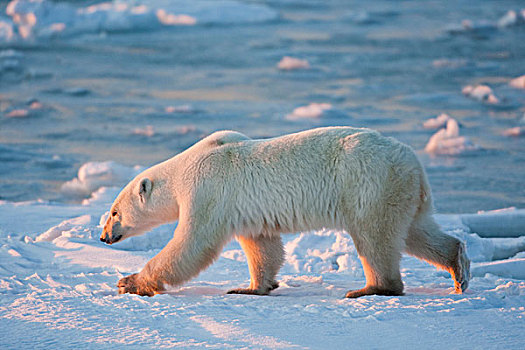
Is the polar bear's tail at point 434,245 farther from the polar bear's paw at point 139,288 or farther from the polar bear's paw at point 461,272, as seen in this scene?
the polar bear's paw at point 139,288

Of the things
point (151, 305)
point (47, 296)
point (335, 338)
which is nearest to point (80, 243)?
point (47, 296)

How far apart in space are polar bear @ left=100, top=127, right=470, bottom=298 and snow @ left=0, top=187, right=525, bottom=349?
0.74ft

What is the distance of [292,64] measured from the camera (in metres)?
17.7

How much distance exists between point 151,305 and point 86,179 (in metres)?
5.80

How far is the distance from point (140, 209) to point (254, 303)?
45.5 inches

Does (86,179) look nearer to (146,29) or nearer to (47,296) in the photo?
(47,296)

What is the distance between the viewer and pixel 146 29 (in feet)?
69.3

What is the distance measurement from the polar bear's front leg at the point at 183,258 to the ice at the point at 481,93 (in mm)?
10455

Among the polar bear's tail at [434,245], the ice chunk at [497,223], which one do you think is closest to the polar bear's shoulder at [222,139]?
the polar bear's tail at [434,245]

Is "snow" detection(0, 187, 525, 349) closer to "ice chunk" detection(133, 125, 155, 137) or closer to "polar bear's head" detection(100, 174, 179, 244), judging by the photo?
"polar bear's head" detection(100, 174, 179, 244)

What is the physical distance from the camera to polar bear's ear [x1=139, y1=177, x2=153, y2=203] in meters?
4.76

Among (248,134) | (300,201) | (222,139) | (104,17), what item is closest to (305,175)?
(300,201)

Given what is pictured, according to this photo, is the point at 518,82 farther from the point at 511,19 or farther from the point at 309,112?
the point at 511,19

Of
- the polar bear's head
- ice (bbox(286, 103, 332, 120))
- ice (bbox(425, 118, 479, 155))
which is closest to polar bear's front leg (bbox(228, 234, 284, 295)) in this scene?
the polar bear's head
